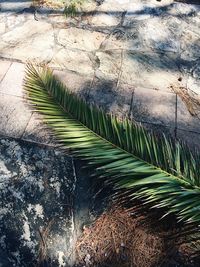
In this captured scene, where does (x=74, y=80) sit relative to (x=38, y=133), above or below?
above

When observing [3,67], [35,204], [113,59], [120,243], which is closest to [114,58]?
[113,59]

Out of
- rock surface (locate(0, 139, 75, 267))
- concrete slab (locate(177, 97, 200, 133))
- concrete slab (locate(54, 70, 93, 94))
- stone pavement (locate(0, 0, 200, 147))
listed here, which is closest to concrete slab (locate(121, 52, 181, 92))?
stone pavement (locate(0, 0, 200, 147))

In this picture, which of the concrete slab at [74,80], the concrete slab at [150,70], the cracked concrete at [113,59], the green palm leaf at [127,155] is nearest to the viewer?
the green palm leaf at [127,155]

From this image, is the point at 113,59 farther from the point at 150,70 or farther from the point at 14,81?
the point at 14,81

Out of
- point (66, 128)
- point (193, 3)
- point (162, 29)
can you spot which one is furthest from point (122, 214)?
point (193, 3)

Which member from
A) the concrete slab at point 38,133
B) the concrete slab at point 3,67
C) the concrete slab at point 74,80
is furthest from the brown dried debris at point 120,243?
the concrete slab at point 3,67

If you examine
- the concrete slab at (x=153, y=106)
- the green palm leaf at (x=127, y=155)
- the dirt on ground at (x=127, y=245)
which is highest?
the concrete slab at (x=153, y=106)

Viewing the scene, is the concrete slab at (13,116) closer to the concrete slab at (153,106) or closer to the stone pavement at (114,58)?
the stone pavement at (114,58)

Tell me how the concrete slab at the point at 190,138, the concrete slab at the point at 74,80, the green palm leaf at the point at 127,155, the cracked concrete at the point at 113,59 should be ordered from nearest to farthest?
the green palm leaf at the point at 127,155
the concrete slab at the point at 190,138
the cracked concrete at the point at 113,59
the concrete slab at the point at 74,80

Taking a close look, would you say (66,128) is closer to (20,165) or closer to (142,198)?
(20,165)
